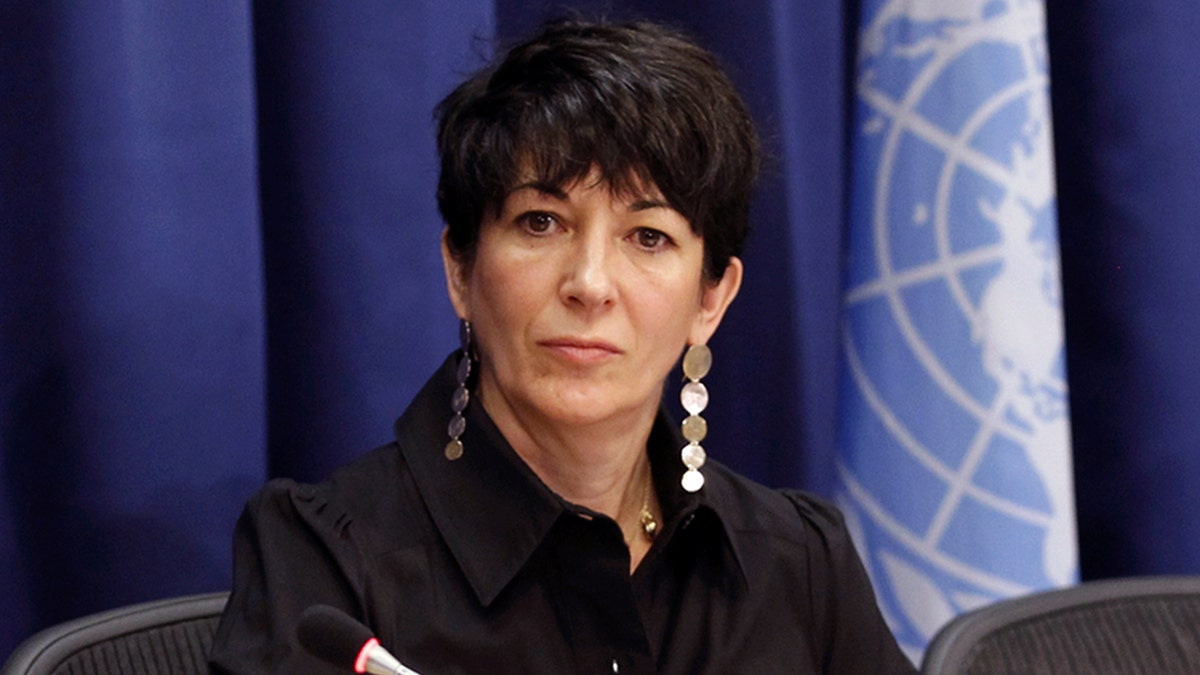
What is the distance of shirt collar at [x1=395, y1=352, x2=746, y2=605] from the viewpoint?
50.0 inches

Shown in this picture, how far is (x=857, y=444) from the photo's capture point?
1.88 meters

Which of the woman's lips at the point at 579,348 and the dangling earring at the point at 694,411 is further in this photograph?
the dangling earring at the point at 694,411

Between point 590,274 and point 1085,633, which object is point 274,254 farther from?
point 1085,633

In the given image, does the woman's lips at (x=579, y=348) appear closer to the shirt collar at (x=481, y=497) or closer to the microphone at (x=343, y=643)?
the shirt collar at (x=481, y=497)

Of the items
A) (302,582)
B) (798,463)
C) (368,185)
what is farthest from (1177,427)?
(302,582)

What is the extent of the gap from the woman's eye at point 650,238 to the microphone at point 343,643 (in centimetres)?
49

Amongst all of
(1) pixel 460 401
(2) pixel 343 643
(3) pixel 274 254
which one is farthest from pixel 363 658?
(3) pixel 274 254

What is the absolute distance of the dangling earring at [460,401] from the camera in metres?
1.33

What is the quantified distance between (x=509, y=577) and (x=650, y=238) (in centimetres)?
33

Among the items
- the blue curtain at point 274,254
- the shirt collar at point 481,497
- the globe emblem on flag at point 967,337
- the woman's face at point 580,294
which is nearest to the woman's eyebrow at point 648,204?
the woman's face at point 580,294

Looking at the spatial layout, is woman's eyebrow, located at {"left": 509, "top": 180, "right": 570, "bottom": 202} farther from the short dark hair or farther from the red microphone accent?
the red microphone accent

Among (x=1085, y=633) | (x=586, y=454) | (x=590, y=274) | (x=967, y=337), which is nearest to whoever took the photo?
(x=590, y=274)

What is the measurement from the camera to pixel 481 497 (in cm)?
131

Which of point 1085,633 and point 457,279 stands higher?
point 457,279
